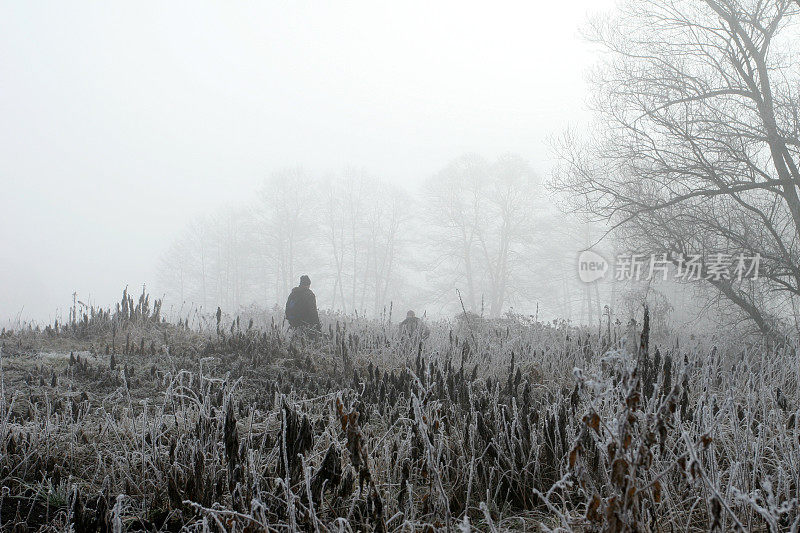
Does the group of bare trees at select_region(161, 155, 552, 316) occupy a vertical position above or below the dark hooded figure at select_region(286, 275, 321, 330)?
above

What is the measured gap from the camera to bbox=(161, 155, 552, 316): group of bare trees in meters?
29.0

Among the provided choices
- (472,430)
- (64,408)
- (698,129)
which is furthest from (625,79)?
(64,408)

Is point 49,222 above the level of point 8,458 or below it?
above

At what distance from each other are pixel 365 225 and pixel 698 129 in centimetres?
2608

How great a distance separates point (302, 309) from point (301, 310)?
26mm

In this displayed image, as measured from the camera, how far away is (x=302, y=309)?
9.38 metres

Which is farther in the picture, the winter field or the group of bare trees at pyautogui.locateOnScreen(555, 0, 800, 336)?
the group of bare trees at pyautogui.locateOnScreen(555, 0, 800, 336)

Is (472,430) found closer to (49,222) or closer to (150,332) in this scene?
(150,332)

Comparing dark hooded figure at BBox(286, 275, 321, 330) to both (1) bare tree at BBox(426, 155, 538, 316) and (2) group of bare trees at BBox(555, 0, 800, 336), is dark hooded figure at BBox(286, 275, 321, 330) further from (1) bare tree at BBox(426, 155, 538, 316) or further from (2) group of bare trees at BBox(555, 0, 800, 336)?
(1) bare tree at BBox(426, 155, 538, 316)

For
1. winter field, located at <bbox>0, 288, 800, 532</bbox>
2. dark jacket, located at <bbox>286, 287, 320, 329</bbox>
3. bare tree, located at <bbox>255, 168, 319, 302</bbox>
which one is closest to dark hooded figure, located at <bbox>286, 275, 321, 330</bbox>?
dark jacket, located at <bbox>286, 287, 320, 329</bbox>

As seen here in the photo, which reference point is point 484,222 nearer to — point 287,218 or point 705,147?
point 287,218

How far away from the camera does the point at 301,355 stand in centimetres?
642

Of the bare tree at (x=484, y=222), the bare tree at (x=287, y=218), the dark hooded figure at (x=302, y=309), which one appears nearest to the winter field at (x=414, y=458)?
the dark hooded figure at (x=302, y=309)

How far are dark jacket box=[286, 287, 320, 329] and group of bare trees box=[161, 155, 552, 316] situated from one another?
17488 mm
